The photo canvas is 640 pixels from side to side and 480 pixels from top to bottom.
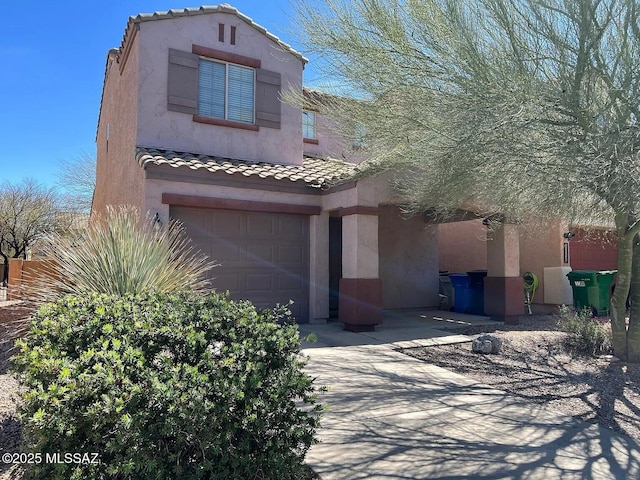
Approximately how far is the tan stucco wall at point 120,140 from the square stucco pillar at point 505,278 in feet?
26.9

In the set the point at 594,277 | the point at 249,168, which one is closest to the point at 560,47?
the point at 249,168

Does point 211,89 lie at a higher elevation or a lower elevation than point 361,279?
higher

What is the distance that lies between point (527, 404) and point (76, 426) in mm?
4812

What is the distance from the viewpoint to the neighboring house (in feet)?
32.8

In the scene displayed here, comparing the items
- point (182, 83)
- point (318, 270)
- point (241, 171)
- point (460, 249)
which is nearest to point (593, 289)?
point (460, 249)

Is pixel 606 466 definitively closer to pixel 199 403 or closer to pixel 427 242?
pixel 199 403

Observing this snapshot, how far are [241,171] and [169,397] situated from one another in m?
7.99

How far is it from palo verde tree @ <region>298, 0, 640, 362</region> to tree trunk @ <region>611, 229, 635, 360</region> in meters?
0.21

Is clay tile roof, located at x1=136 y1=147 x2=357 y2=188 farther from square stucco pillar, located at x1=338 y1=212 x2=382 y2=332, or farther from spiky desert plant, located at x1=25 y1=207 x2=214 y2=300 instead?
spiky desert plant, located at x1=25 y1=207 x2=214 y2=300

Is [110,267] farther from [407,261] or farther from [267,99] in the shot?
[407,261]

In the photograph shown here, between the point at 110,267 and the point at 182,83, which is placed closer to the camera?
the point at 110,267

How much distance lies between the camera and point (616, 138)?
17.9 ft

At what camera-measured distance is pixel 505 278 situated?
11.8 meters

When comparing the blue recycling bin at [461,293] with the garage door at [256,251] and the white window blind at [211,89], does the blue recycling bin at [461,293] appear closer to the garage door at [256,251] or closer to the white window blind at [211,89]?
the garage door at [256,251]
